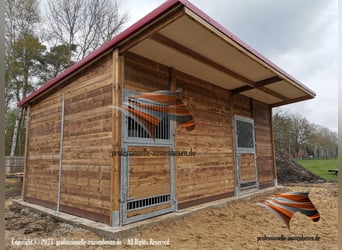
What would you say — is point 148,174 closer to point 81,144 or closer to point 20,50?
point 81,144

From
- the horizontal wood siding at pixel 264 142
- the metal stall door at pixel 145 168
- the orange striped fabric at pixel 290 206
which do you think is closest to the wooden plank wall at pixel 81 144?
the metal stall door at pixel 145 168

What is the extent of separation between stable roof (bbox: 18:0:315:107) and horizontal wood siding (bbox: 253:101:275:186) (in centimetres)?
137

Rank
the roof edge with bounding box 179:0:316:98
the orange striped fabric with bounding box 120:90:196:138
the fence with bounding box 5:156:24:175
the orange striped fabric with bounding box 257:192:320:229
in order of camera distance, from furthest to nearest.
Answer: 1. the fence with bounding box 5:156:24:175
2. the orange striped fabric with bounding box 257:192:320:229
3. the orange striped fabric with bounding box 120:90:196:138
4. the roof edge with bounding box 179:0:316:98

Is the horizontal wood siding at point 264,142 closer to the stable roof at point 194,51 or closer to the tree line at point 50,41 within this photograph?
the stable roof at point 194,51

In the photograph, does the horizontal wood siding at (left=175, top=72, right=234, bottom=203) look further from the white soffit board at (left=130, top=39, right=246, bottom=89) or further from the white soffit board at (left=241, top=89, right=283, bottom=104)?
the white soffit board at (left=241, top=89, right=283, bottom=104)

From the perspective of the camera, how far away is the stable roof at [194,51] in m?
2.52

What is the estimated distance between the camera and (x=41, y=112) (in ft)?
15.3

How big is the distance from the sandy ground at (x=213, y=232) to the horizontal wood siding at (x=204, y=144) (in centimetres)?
53

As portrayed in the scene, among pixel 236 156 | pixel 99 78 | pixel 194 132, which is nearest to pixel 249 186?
pixel 236 156

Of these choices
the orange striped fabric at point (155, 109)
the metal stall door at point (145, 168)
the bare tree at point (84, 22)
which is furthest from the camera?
the bare tree at point (84, 22)

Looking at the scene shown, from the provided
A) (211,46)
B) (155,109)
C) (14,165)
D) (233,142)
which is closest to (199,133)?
(155,109)

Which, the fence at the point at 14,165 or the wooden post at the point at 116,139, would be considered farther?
the fence at the point at 14,165

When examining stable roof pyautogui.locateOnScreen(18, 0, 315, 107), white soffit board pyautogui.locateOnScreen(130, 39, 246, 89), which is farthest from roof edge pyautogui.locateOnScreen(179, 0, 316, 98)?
white soffit board pyautogui.locateOnScreen(130, 39, 246, 89)

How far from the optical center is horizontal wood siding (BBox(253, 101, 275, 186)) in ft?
20.2
